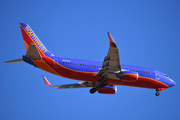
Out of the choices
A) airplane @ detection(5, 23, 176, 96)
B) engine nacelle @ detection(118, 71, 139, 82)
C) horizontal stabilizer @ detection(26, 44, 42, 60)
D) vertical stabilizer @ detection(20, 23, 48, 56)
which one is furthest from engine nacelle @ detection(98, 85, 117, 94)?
horizontal stabilizer @ detection(26, 44, 42, 60)

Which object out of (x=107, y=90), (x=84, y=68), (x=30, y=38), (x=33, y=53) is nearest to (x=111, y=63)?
(x=84, y=68)

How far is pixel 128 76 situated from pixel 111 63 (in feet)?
11.3

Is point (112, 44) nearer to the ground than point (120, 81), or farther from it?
farther from it

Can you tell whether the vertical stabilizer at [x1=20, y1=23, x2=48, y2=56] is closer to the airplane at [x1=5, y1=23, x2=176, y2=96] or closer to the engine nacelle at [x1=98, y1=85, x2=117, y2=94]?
the airplane at [x1=5, y1=23, x2=176, y2=96]

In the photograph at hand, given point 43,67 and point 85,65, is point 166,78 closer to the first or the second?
point 85,65

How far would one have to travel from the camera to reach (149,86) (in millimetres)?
35219

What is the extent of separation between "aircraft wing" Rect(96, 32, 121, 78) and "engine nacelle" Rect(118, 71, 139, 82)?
0.83 m

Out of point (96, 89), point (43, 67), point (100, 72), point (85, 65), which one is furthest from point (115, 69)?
point (43, 67)

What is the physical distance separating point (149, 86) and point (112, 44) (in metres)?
11.8

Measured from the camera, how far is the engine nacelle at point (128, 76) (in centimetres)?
3136

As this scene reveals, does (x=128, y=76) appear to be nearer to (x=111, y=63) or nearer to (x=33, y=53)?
(x=111, y=63)

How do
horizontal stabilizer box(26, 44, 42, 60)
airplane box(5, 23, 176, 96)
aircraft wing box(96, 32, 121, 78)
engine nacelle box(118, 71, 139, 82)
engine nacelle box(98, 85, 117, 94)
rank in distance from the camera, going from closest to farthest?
aircraft wing box(96, 32, 121, 78) → horizontal stabilizer box(26, 44, 42, 60) → airplane box(5, 23, 176, 96) → engine nacelle box(118, 71, 139, 82) → engine nacelle box(98, 85, 117, 94)

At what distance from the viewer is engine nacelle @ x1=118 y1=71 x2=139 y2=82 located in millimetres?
31359

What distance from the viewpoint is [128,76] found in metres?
31.3
